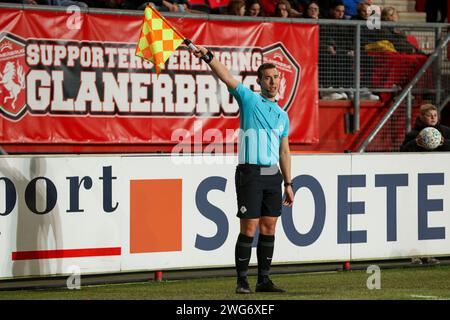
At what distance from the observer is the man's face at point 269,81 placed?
10727mm

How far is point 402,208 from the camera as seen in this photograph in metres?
13.9

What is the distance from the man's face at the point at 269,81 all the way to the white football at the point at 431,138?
13.8 feet

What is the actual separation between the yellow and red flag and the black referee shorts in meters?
1.33

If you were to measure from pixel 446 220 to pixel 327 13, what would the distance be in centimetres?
517

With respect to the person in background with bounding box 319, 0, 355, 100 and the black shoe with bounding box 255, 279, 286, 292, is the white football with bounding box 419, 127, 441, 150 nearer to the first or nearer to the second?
the person in background with bounding box 319, 0, 355, 100

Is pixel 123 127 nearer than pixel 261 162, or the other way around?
pixel 261 162

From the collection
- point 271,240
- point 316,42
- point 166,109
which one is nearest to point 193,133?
point 166,109

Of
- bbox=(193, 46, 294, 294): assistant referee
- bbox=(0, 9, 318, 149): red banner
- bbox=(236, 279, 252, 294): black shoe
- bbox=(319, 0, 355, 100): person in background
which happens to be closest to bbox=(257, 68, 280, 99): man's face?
bbox=(193, 46, 294, 294): assistant referee

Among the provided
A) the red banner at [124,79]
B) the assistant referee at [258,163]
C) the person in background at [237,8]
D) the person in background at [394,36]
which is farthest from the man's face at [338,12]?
the assistant referee at [258,163]

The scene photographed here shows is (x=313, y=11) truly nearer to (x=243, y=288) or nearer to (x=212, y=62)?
(x=212, y=62)

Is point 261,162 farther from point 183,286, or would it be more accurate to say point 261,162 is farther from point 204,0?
point 204,0

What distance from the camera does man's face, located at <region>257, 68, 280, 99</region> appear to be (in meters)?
10.7

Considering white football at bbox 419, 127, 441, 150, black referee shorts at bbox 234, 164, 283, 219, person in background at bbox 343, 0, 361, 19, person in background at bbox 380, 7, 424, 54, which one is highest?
person in background at bbox 343, 0, 361, 19

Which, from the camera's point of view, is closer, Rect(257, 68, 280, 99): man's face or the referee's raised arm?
the referee's raised arm
